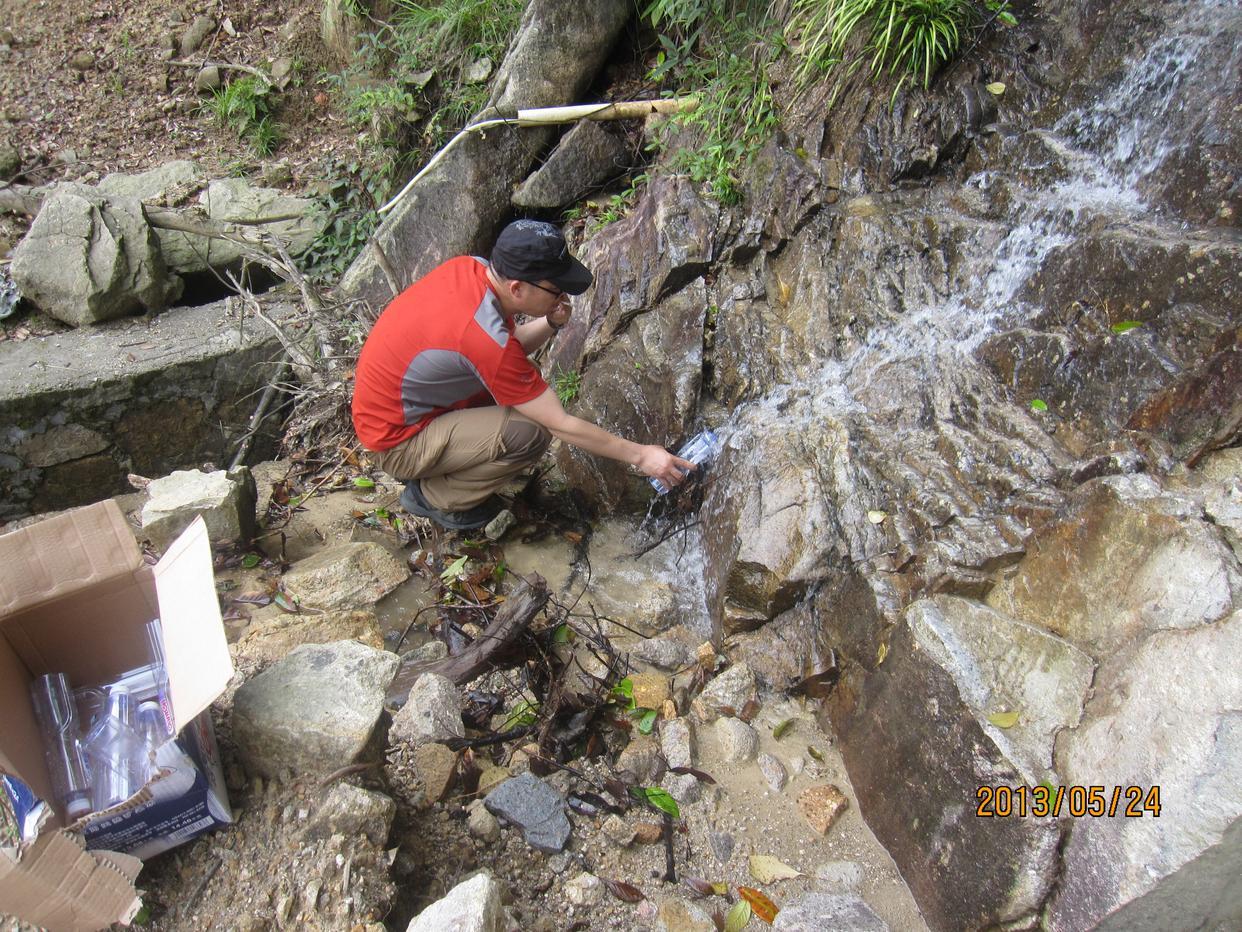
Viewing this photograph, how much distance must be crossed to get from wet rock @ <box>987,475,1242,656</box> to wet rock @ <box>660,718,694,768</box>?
1183 mm

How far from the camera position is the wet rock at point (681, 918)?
2.23 metres

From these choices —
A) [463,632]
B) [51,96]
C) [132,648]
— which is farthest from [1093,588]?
[51,96]

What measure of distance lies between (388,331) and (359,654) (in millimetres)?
1703

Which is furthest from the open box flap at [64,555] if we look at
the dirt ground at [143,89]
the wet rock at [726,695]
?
the dirt ground at [143,89]

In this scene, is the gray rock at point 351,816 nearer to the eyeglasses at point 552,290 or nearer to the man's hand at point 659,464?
the man's hand at point 659,464

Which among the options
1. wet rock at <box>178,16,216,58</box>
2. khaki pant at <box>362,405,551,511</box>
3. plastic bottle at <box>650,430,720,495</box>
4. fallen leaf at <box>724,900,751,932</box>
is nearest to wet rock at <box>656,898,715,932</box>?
fallen leaf at <box>724,900,751,932</box>

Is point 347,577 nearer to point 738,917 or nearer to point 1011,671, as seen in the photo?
point 738,917

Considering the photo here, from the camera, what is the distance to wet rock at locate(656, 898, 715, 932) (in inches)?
87.7

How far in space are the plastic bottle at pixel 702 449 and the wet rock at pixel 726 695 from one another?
102 cm

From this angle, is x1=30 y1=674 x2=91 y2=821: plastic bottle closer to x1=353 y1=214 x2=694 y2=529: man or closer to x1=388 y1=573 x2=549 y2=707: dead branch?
x1=388 y1=573 x2=549 y2=707: dead branch

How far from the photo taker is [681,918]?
224cm

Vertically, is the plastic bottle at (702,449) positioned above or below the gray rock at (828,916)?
above

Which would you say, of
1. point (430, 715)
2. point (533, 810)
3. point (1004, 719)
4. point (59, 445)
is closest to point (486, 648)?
point (430, 715)

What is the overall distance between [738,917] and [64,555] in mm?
2151
